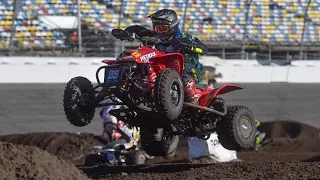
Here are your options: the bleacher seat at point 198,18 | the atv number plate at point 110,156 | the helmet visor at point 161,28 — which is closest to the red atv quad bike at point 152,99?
the helmet visor at point 161,28

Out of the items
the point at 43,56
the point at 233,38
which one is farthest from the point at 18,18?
the point at 233,38

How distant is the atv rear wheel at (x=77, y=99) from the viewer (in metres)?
9.30

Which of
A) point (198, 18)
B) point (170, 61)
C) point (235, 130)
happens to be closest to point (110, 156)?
point (235, 130)

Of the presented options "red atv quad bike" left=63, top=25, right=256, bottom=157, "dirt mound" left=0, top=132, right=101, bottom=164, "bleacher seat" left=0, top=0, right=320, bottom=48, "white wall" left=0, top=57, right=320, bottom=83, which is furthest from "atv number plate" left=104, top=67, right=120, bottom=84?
"bleacher seat" left=0, top=0, right=320, bottom=48

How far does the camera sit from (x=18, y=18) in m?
22.2

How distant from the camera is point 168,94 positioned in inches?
348

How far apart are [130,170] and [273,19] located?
56.2 ft

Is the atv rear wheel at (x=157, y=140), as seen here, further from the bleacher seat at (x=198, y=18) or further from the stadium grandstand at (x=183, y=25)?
the bleacher seat at (x=198, y=18)

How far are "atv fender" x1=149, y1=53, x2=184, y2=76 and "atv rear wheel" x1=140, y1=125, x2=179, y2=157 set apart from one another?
50.0 inches

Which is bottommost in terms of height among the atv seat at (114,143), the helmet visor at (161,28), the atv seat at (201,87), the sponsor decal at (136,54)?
the atv seat at (114,143)

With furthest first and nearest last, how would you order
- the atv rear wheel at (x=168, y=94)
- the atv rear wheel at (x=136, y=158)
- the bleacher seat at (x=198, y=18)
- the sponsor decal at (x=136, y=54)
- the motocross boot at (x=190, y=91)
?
the bleacher seat at (x=198, y=18), the atv rear wheel at (x=136, y=158), the motocross boot at (x=190, y=91), the sponsor decal at (x=136, y=54), the atv rear wheel at (x=168, y=94)

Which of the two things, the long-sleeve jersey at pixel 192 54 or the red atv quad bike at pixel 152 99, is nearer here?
the red atv quad bike at pixel 152 99

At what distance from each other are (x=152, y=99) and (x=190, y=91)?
112 cm

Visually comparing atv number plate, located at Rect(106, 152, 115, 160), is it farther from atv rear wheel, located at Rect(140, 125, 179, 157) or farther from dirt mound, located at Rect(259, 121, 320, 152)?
dirt mound, located at Rect(259, 121, 320, 152)
